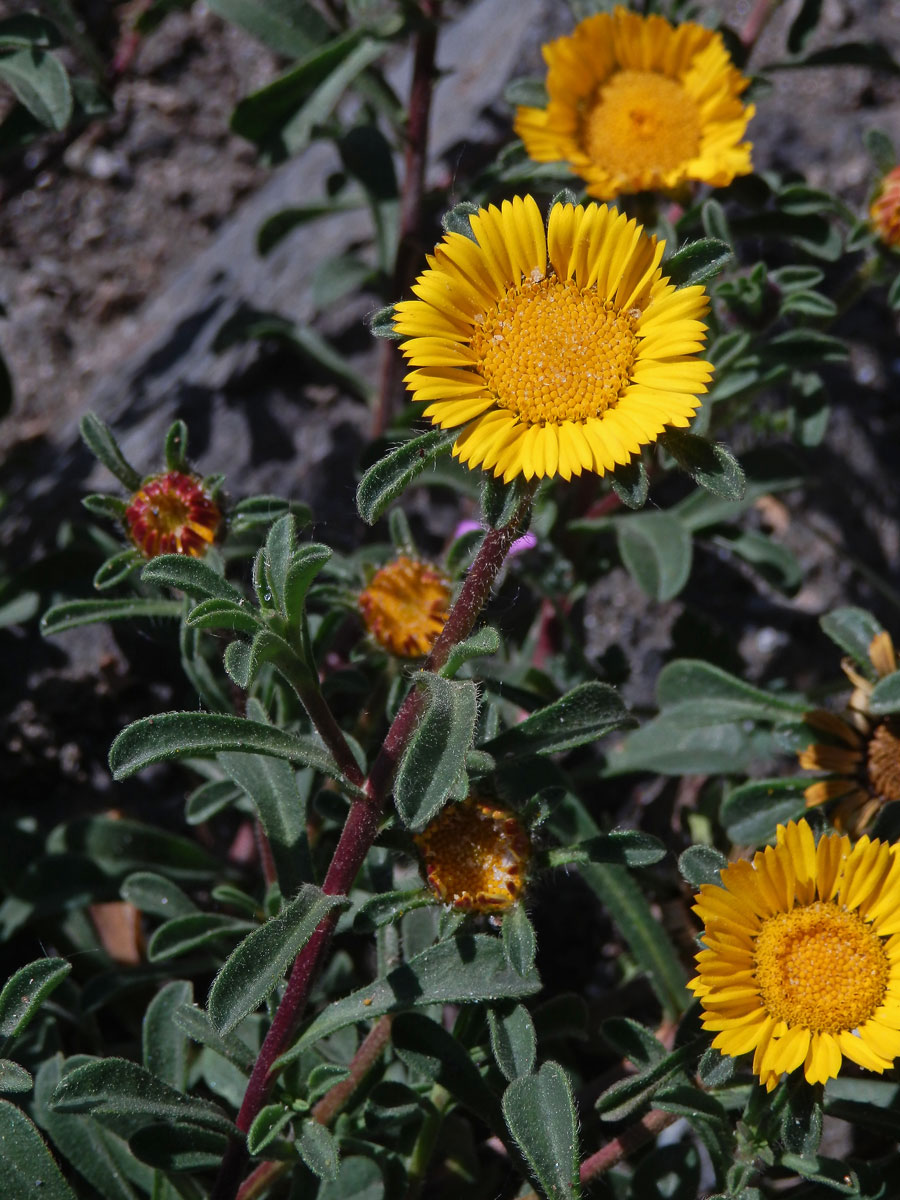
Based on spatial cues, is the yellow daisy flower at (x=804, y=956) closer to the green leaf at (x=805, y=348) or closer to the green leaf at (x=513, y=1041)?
the green leaf at (x=513, y=1041)

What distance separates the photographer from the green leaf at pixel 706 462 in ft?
5.26

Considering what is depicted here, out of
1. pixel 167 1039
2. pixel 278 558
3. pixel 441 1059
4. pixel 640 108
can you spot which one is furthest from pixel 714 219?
pixel 167 1039

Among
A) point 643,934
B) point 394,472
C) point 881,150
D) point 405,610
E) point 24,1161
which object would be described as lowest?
point 643,934

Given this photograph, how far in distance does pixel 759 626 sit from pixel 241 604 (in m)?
2.03

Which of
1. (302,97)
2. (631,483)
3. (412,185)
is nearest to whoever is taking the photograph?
(631,483)

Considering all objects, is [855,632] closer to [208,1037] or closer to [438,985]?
[438,985]

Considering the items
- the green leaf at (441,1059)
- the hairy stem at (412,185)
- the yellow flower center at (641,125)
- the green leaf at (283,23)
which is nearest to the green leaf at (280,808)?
the green leaf at (441,1059)

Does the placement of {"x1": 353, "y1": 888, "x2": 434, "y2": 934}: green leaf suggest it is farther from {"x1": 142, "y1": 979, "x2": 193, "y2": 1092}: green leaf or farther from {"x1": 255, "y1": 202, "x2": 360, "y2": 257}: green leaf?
{"x1": 255, "y1": 202, "x2": 360, "y2": 257}: green leaf

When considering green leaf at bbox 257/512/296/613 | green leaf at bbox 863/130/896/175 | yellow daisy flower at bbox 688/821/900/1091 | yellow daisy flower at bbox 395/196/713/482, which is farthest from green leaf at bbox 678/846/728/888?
green leaf at bbox 863/130/896/175

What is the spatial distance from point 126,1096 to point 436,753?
0.80 meters

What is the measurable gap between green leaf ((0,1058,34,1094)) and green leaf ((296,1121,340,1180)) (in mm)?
433

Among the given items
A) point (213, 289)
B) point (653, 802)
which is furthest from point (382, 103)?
point (653, 802)

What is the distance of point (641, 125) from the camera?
2570 mm

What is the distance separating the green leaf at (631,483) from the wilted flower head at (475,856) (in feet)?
1.95
